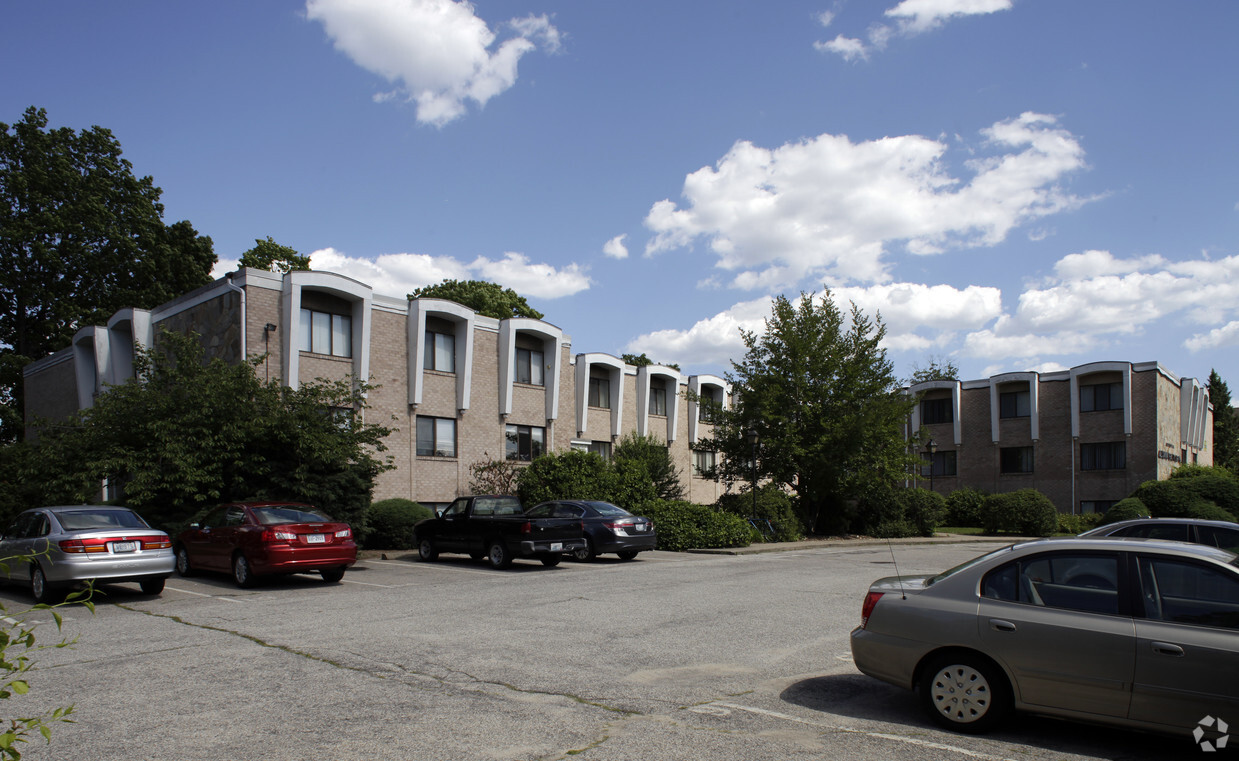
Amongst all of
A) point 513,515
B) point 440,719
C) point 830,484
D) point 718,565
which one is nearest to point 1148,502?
point 830,484

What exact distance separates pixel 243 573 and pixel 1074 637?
13478mm

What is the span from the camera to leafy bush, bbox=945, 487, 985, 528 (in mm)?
41031

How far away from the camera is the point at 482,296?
170 feet

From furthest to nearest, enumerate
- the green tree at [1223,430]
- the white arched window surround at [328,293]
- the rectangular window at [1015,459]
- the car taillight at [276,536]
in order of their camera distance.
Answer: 1. the green tree at [1223,430]
2. the rectangular window at [1015,459]
3. the white arched window surround at [328,293]
4. the car taillight at [276,536]

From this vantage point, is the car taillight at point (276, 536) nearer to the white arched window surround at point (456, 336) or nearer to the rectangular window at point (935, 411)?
the white arched window surround at point (456, 336)

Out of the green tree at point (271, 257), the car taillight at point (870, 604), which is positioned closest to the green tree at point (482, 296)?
the green tree at point (271, 257)

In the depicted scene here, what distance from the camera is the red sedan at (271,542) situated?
14.3 meters

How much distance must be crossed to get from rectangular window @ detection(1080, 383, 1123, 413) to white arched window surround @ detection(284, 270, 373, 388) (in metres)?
37.9

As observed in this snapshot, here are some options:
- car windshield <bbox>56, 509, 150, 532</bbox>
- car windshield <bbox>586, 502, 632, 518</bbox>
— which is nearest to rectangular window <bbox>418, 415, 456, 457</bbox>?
car windshield <bbox>586, 502, 632, 518</bbox>

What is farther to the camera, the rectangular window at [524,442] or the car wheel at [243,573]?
the rectangular window at [524,442]

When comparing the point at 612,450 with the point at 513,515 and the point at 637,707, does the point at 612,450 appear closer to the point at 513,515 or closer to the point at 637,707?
the point at 513,515

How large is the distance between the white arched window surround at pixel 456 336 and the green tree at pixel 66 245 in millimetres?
22828

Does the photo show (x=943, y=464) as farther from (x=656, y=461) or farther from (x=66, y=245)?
(x=66, y=245)

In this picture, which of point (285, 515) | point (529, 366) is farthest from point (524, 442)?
point (285, 515)
